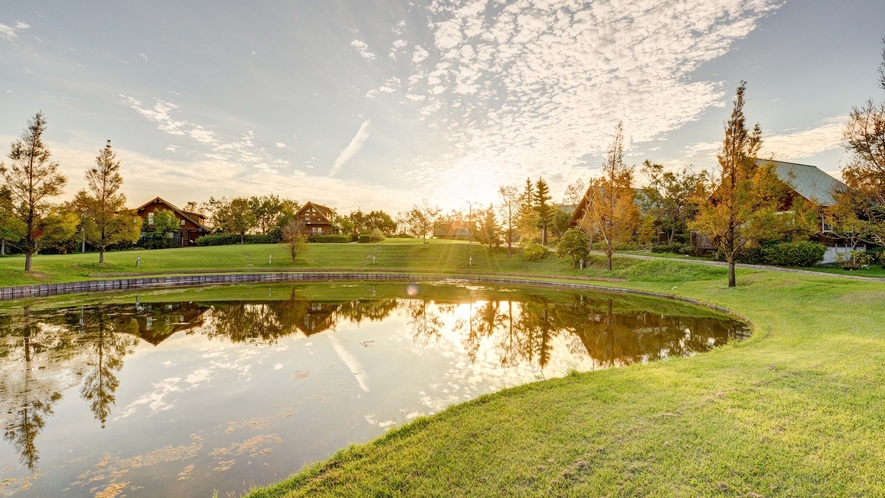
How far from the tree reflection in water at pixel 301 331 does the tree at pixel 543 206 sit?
27083 millimetres

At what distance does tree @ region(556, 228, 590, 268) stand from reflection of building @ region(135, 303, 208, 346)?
2851cm

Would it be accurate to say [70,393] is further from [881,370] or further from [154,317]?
[881,370]

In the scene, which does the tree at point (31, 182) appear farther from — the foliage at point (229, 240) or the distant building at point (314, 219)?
the distant building at point (314, 219)

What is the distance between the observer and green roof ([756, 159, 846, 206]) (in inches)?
1156

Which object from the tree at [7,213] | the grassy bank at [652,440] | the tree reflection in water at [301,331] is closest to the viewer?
the grassy bank at [652,440]

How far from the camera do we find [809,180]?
31.5 meters

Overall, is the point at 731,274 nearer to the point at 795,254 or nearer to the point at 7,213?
the point at 795,254

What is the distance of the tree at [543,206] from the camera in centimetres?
4528

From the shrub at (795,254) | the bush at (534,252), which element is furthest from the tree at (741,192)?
the bush at (534,252)

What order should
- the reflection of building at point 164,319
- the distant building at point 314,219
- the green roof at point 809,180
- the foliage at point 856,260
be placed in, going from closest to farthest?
the reflection of building at point 164,319, the foliage at point 856,260, the green roof at point 809,180, the distant building at point 314,219

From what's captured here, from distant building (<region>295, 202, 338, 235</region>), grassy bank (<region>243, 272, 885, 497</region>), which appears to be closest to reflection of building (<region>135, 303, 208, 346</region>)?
grassy bank (<region>243, 272, 885, 497</region>)

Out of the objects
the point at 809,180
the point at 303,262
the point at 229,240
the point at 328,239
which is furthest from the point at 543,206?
the point at 229,240

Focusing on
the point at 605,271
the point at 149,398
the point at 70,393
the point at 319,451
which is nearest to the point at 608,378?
the point at 319,451

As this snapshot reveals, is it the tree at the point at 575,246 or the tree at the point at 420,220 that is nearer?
the tree at the point at 575,246
